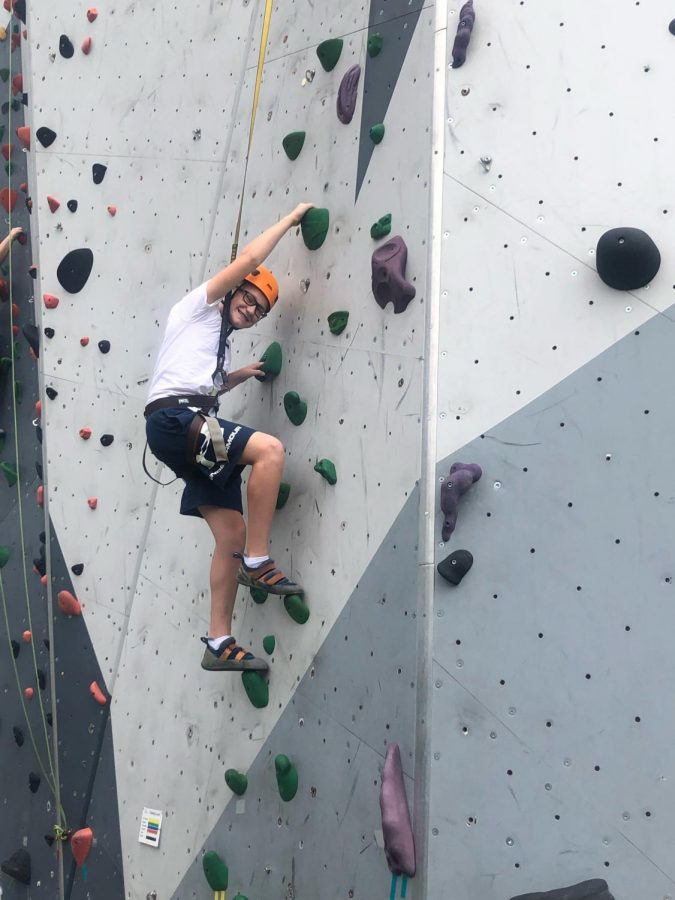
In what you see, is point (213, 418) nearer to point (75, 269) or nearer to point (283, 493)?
point (283, 493)

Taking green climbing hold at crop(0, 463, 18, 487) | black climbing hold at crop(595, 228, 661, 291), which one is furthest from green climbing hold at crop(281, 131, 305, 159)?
green climbing hold at crop(0, 463, 18, 487)

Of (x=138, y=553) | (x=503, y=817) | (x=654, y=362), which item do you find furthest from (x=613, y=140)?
(x=138, y=553)

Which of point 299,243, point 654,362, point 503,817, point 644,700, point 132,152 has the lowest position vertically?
point 503,817

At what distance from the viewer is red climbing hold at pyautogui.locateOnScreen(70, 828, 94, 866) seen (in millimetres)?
4102

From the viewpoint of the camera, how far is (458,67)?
3273 millimetres

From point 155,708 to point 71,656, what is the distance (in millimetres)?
637

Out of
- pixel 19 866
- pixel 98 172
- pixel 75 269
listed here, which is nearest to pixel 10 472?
pixel 75 269

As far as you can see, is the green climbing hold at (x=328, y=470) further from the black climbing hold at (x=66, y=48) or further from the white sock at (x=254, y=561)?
the black climbing hold at (x=66, y=48)

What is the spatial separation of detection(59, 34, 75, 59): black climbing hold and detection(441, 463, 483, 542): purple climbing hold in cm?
308

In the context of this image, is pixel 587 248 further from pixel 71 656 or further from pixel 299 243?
Result: pixel 71 656

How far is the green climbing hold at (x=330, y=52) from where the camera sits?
12.1 ft

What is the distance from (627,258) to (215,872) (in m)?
2.19

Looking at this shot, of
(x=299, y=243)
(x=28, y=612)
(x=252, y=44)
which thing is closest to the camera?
(x=299, y=243)

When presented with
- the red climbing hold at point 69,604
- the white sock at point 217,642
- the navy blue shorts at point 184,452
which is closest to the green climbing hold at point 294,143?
the navy blue shorts at point 184,452
